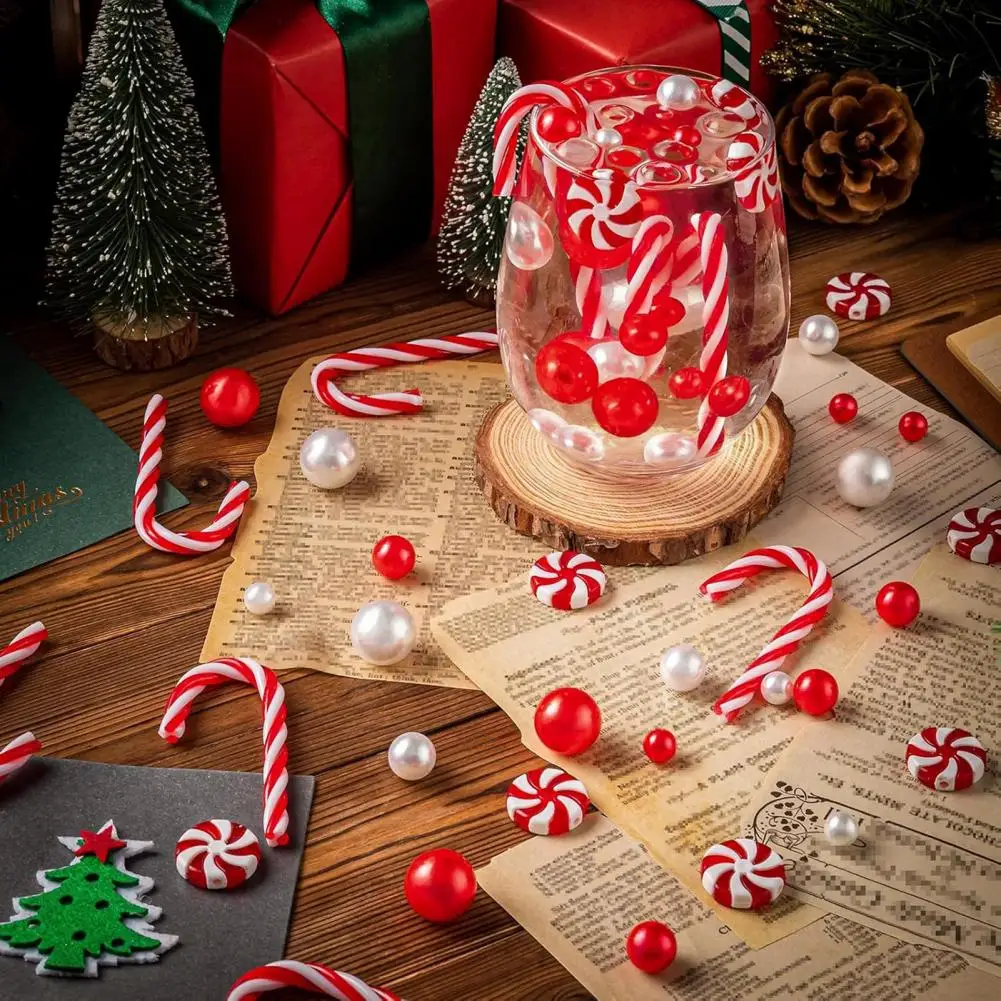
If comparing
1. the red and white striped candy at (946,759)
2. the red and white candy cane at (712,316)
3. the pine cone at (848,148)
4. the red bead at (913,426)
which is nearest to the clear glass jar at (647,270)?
the red and white candy cane at (712,316)

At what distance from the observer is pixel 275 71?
139 cm

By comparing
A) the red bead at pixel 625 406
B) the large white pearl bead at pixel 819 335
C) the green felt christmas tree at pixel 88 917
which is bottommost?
the green felt christmas tree at pixel 88 917

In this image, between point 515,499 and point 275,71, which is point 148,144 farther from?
point 515,499

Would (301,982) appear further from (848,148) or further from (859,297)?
(848,148)

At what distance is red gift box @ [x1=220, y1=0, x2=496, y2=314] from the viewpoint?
142 cm

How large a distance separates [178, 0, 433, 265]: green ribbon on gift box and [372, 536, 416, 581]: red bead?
19.2 inches

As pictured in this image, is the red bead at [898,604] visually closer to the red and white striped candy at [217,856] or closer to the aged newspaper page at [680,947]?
the aged newspaper page at [680,947]

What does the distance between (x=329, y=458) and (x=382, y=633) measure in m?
0.24

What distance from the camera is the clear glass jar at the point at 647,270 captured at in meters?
1.16

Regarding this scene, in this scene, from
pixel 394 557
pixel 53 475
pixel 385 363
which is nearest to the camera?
pixel 394 557

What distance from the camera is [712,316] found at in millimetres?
1188

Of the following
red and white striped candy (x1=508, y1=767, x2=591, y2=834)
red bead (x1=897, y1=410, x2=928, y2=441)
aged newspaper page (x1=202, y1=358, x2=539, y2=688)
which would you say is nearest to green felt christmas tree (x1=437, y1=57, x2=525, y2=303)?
aged newspaper page (x1=202, y1=358, x2=539, y2=688)

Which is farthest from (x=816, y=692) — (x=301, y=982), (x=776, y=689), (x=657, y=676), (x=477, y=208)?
(x=477, y=208)

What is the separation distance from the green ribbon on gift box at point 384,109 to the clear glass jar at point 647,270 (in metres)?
0.30
